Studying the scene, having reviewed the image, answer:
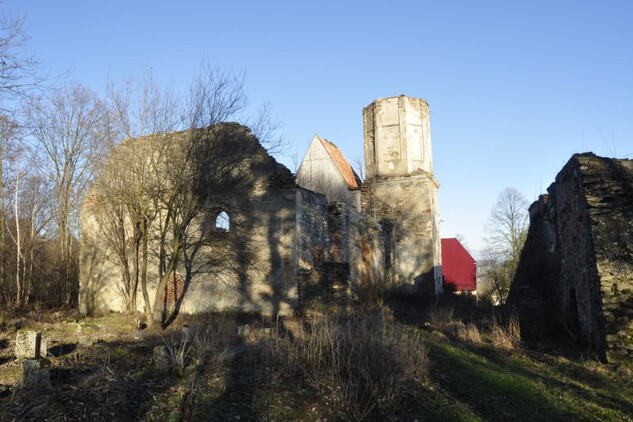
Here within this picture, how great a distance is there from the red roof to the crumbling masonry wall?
22571 millimetres

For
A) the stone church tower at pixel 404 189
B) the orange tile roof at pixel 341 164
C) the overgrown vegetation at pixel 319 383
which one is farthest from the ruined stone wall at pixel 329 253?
the orange tile roof at pixel 341 164

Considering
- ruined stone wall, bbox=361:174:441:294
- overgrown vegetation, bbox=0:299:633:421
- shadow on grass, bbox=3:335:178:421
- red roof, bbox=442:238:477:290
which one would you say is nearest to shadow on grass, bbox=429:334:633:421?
overgrown vegetation, bbox=0:299:633:421

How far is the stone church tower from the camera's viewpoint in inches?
793

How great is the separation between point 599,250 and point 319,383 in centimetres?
553

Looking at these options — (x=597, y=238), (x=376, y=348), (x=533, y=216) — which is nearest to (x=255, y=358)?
(x=376, y=348)

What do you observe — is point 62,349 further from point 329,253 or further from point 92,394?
point 329,253

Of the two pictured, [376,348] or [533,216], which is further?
[533,216]

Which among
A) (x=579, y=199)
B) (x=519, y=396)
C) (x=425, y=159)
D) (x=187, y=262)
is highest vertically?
(x=425, y=159)

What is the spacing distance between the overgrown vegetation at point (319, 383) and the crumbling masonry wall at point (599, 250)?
26.7 inches

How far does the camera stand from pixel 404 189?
2067 cm

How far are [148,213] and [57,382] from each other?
756 centimetres

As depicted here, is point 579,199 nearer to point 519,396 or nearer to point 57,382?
point 519,396

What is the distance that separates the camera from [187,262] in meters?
13.8

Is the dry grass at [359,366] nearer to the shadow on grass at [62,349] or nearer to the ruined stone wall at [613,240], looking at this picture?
the ruined stone wall at [613,240]
